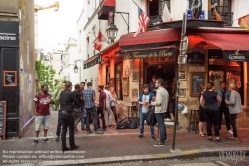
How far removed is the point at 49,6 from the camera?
62.1 metres

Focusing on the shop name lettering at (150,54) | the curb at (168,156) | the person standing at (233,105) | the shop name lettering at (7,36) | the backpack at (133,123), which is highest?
the shop name lettering at (7,36)

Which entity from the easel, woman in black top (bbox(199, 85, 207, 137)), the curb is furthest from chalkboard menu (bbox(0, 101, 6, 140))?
woman in black top (bbox(199, 85, 207, 137))

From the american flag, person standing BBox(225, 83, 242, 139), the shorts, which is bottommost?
the shorts

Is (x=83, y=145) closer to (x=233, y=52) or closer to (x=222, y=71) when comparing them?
(x=233, y=52)

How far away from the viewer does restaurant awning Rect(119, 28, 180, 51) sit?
30.9ft

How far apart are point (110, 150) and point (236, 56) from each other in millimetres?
5024

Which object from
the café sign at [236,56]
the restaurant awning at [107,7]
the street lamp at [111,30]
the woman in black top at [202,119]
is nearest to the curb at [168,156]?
the woman in black top at [202,119]

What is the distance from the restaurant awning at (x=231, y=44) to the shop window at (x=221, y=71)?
3.08ft

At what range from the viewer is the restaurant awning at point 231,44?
8461mm

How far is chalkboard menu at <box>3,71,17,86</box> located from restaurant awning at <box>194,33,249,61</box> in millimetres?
6358

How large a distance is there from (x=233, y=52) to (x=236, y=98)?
1486 millimetres

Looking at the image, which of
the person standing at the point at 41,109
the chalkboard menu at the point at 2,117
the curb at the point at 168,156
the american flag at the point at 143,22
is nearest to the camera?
the curb at the point at 168,156

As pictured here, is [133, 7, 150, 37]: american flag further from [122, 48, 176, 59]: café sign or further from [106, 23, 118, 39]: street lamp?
[106, 23, 118, 39]: street lamp

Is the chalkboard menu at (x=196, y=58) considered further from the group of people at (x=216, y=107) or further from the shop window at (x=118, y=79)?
the shop window at (x=118, y=79)
